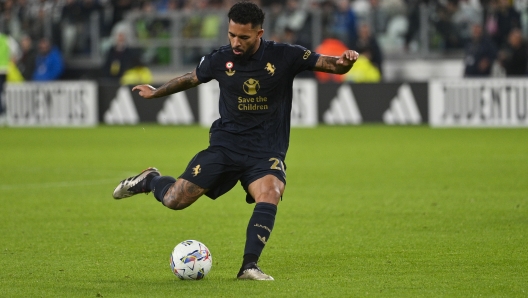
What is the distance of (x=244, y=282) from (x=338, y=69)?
4.77ft

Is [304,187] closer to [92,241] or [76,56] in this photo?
[92,241]

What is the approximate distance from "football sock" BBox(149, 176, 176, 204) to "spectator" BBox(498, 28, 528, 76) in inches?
637

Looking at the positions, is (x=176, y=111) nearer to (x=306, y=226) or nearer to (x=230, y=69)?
(x=306, y=226)

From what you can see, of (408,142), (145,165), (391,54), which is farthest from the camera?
(391,54)

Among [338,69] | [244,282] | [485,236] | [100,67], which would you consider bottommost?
[100,67]

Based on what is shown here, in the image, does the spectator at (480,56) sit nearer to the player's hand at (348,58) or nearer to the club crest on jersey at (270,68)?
the club crest on jersey at (270,68)

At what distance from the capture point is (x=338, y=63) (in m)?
6.52

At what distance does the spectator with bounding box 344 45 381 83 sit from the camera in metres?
23.5

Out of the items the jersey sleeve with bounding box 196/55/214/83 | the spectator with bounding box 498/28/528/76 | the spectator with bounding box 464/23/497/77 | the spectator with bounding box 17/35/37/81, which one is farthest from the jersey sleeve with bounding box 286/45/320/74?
the spectator with bounding box 17/35/37/81

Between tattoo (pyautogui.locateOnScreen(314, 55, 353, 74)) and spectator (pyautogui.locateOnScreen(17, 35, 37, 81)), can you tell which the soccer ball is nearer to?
tattoo (pyautogui.locateOnScreen(314, 55, 353, 74))

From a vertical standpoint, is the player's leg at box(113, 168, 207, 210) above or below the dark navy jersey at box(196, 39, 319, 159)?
below

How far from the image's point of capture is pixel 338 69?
6.57m

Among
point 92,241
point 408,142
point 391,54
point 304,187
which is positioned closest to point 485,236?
point 92,241

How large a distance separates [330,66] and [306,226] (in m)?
2.80
